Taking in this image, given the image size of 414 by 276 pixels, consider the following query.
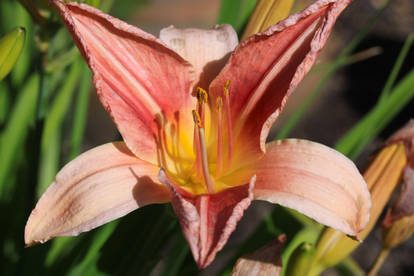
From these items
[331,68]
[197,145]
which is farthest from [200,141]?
[331,68]

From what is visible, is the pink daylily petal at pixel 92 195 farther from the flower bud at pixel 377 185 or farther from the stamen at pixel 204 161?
the flower bud at pixel 377 185

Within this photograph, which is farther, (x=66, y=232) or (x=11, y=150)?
(x=11, y=150)

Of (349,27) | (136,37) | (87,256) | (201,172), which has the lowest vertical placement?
(349,27)

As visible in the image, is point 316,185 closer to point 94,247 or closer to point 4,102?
point 94,247

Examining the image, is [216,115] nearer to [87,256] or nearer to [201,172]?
[201,172]

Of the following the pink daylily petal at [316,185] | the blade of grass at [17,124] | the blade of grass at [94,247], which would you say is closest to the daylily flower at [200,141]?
the pink daylily petal at [316,185]

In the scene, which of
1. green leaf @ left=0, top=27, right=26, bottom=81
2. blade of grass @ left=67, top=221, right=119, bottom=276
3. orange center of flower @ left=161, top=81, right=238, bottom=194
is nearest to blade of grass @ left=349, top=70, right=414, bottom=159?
orange center of flower @ left=161, top=81, right=238, bottom=194

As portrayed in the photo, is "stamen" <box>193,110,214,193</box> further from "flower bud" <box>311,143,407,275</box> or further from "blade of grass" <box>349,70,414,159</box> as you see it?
"blade of grass" <box>349,70,414,159</box>

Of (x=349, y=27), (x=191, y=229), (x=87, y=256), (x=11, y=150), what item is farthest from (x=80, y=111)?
(x=349, y=27)
